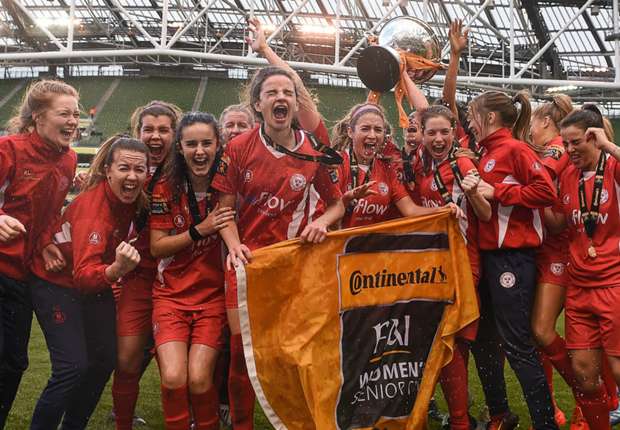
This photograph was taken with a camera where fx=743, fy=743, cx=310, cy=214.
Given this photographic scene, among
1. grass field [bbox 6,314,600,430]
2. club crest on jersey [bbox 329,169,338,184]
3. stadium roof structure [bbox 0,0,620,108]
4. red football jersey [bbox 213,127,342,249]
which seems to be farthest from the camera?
stadium roof structure [bbox 0,0,620,108]

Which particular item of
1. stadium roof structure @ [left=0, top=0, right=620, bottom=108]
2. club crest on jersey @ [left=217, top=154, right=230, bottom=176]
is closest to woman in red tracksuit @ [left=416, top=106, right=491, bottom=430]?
club crest on jersey @ [left=217, top=154, right=230, bottom=176]

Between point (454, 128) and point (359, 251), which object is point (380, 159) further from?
point (359, 251)

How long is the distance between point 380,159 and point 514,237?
1000mm

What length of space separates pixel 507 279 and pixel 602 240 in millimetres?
530

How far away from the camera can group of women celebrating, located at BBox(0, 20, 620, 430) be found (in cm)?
370

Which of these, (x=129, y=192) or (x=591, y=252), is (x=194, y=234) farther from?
(x=591, y=252)

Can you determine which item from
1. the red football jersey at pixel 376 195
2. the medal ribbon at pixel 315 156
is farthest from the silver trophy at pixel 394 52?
the medal ribbon at pixel 315 156

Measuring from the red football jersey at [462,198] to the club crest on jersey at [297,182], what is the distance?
0.92 m

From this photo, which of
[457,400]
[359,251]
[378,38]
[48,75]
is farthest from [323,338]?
[48,75]

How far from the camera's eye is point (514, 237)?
13.4ft

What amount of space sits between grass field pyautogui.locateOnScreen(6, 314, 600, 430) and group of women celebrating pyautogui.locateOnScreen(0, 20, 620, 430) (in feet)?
2.58

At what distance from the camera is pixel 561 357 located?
4211mm

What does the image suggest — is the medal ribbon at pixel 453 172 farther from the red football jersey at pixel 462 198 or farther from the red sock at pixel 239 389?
the red sock at pixel 239 389

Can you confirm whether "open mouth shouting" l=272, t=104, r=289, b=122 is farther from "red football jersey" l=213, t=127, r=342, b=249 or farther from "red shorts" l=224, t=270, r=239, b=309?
"red shorts" l=224, t=270, r=239, b=309
